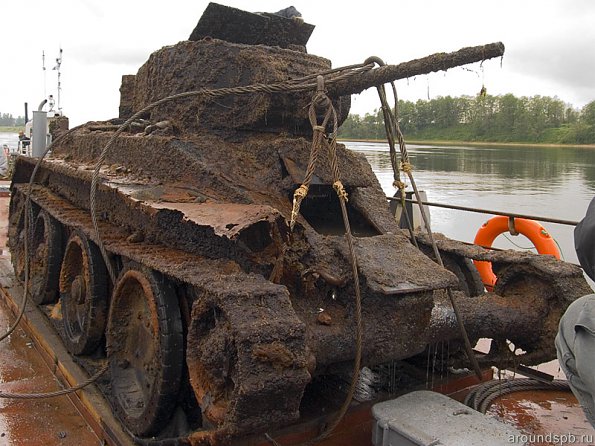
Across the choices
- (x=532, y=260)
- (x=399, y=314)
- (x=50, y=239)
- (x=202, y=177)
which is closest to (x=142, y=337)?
(x=202, y=177)

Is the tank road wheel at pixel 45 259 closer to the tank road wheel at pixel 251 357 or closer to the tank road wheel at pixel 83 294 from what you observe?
the tank road wheel at pixel 83 294

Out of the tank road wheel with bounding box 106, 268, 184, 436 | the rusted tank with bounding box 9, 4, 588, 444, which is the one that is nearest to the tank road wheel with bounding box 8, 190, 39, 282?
the rusted tank with bounding box 9, 4, 588, 444

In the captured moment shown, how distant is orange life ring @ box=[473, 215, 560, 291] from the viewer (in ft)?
23.4

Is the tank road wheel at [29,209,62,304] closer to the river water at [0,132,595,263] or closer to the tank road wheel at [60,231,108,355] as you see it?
the tank road wheel at [60,231,108,355]

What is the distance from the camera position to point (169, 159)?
4469 millimetres

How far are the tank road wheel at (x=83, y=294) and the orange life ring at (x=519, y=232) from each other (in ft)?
13.0

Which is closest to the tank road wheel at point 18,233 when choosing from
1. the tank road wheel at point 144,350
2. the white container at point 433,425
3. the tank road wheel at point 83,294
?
the tank road wheel at point 83,294

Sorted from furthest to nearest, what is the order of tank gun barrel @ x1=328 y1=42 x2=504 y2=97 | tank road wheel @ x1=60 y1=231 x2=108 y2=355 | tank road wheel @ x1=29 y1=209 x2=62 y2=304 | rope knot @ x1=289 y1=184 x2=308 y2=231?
1. tank road wheel @ x1=29 y1=209 x2=62 y2=304
2. tank road wheel @ x1=60 y1=231 x2=108 y2=355
3. rope knot @ x1=289 y1=184 x2=308 y2=231
4. tank gun barrel @ x1=328 y1=42 x2=504 y2=97

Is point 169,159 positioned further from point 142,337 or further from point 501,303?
point 501,303

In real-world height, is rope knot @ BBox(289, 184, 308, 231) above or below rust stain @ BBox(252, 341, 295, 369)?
above

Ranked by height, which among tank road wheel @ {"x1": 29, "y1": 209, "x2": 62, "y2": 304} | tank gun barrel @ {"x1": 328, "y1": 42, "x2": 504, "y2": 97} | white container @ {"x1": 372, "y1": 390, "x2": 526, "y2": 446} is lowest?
white container @ {"x1": 372, "y1": 390, "x2": 526, "y2": 446}

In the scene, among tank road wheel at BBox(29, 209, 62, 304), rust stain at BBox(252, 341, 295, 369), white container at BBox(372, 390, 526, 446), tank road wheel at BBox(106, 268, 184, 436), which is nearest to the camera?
rust stain at BBox(252, 341, 295, 369)

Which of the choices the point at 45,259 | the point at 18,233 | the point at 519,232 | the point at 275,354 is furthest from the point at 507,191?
the point at 275,354

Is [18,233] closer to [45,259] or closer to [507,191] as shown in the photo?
[45,259]
